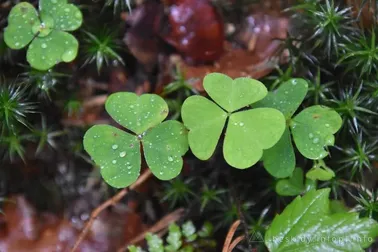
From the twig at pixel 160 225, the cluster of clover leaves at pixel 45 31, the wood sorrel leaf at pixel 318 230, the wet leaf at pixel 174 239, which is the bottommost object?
the twig at pixel 160 225

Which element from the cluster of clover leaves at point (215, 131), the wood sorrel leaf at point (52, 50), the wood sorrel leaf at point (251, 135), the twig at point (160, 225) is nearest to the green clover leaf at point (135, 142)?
the cluster of clover leaves at point (215, 131)

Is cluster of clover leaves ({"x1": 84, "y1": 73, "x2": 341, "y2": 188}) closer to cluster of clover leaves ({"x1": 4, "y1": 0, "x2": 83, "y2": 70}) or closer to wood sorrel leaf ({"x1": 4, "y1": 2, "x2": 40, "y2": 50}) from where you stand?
cluster of clover leaves ({"x1": 4, "y1": 0, "x2": 83, "y2": 70})

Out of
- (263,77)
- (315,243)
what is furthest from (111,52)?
(315,243)

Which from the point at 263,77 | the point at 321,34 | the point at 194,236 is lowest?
the point at 194,236

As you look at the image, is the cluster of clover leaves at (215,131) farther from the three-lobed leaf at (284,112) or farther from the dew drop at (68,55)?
the dew drop at (68,55)

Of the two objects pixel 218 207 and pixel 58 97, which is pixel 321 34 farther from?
pixel 58 97

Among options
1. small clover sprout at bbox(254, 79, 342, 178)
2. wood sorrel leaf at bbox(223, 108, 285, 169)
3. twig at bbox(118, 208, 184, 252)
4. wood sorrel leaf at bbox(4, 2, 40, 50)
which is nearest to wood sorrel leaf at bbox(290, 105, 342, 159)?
small clover sprout at bbox(254, 79, 342, 178)

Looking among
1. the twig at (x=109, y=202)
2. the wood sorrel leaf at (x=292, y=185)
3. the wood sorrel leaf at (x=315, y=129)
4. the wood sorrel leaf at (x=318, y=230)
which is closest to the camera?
the wood sorrel leaf at (x=318, y=230)
